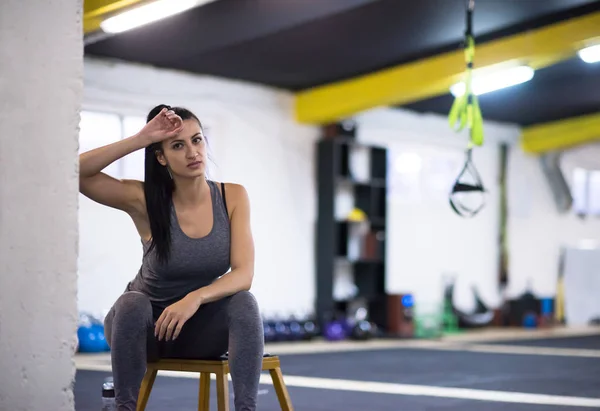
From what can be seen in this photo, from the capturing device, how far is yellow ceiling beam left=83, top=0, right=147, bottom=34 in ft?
17.8

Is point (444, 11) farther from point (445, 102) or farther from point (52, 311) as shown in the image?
point (52, 311)

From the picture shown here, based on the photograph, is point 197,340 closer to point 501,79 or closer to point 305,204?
point 501,79

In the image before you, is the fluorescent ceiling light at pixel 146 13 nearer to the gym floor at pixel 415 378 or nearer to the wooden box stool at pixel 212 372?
the gym floor at pixel 415 378

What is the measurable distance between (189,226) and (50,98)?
596 millimetres

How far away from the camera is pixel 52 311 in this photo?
190 centimetres

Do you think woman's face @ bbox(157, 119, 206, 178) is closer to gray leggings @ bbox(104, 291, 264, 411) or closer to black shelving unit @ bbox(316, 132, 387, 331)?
gray leggings @ bbox(104, 291, 264, 411)

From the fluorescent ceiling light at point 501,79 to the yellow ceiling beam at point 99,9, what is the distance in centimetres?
308

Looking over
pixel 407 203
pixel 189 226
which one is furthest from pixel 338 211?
pixel 189 226

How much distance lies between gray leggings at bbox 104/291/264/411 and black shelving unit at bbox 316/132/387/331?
661cm

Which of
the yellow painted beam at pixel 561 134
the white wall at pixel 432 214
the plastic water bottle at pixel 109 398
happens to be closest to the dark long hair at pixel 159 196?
the plastic water bottle at pixel 109 398

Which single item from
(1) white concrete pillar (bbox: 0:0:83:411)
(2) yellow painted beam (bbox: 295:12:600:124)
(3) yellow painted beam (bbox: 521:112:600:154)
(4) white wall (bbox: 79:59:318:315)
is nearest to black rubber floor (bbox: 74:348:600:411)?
(4) white wall (bbox: 79:59:318:315)

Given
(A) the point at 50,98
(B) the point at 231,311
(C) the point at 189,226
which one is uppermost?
(A) the point at 50,98

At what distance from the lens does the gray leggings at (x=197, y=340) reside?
2.23m

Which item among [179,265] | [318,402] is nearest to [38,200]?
[179,265]
